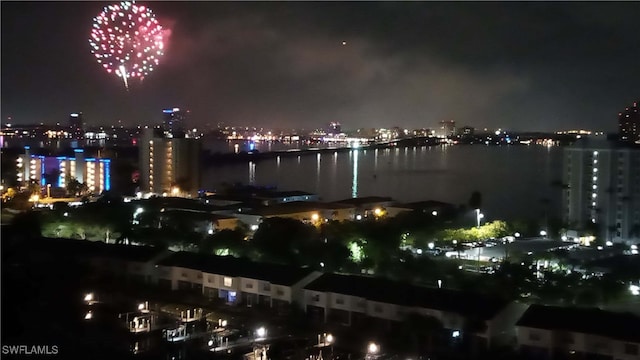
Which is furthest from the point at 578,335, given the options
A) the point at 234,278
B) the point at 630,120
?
the point at 630,120

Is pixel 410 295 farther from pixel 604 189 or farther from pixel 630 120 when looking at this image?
pixel 630 120

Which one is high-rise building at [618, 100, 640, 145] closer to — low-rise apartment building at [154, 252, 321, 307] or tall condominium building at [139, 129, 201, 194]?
tall condominium building at [139, 129, 201, 194]

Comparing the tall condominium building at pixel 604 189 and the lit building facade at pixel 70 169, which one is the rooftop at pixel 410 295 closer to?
the tall condominium building at pixel 604 189

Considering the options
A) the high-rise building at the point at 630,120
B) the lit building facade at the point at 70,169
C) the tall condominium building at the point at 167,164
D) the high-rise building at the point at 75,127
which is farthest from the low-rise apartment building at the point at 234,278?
the high-rise building at the point at 75,127

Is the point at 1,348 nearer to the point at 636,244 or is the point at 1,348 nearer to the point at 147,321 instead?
the point at 147,321

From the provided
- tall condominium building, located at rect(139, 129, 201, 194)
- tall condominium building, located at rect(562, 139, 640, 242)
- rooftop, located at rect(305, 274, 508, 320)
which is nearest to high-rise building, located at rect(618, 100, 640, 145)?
tall condominium building, located at rect(562, 139, 640, 242)

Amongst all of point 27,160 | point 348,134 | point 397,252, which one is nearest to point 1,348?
point 397,252

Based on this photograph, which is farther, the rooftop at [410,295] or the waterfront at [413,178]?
the waterfront at [413,178]
